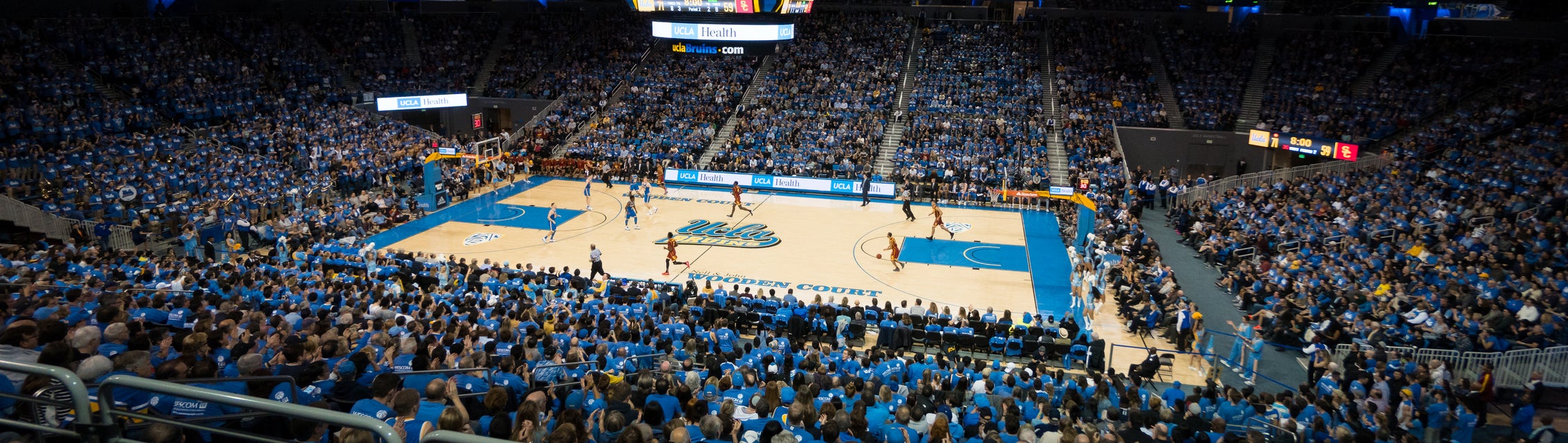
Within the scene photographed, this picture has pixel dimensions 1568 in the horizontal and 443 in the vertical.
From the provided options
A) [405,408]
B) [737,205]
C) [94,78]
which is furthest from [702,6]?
[405,408]

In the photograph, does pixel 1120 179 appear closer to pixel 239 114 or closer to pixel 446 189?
pixel 446 189

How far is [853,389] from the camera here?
37.8 feet

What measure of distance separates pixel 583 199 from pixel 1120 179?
23027mm

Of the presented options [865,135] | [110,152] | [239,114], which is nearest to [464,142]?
[239,114]

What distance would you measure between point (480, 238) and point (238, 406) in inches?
1068

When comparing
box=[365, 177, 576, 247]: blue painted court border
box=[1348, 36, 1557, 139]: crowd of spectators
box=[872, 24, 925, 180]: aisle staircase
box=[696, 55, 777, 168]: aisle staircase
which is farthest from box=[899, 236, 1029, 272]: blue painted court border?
box=[1348, 36, 1557, 139]: crowd of spectators

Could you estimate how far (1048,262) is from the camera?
28234 millimetres

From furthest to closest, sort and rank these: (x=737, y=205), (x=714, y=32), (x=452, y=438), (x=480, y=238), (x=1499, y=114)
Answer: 1. (x=714, y=32)
2. (x=737, y=205)
3. (x=1499, y=114)
4. (x=480, y=238)
5. (x=452, y=438)

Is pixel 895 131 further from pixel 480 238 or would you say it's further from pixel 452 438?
pixel 452 438

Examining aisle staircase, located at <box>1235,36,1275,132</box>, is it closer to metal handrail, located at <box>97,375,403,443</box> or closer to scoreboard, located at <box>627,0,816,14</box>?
scoreboard, located at <box>627,0,816,14</box>

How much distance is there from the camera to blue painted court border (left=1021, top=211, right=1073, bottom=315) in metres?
24.0

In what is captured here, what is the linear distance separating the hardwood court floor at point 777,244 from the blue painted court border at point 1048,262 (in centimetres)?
30

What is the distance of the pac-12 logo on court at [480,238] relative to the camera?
29.4 meters

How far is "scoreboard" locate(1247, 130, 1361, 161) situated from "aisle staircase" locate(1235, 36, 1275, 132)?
289cm
